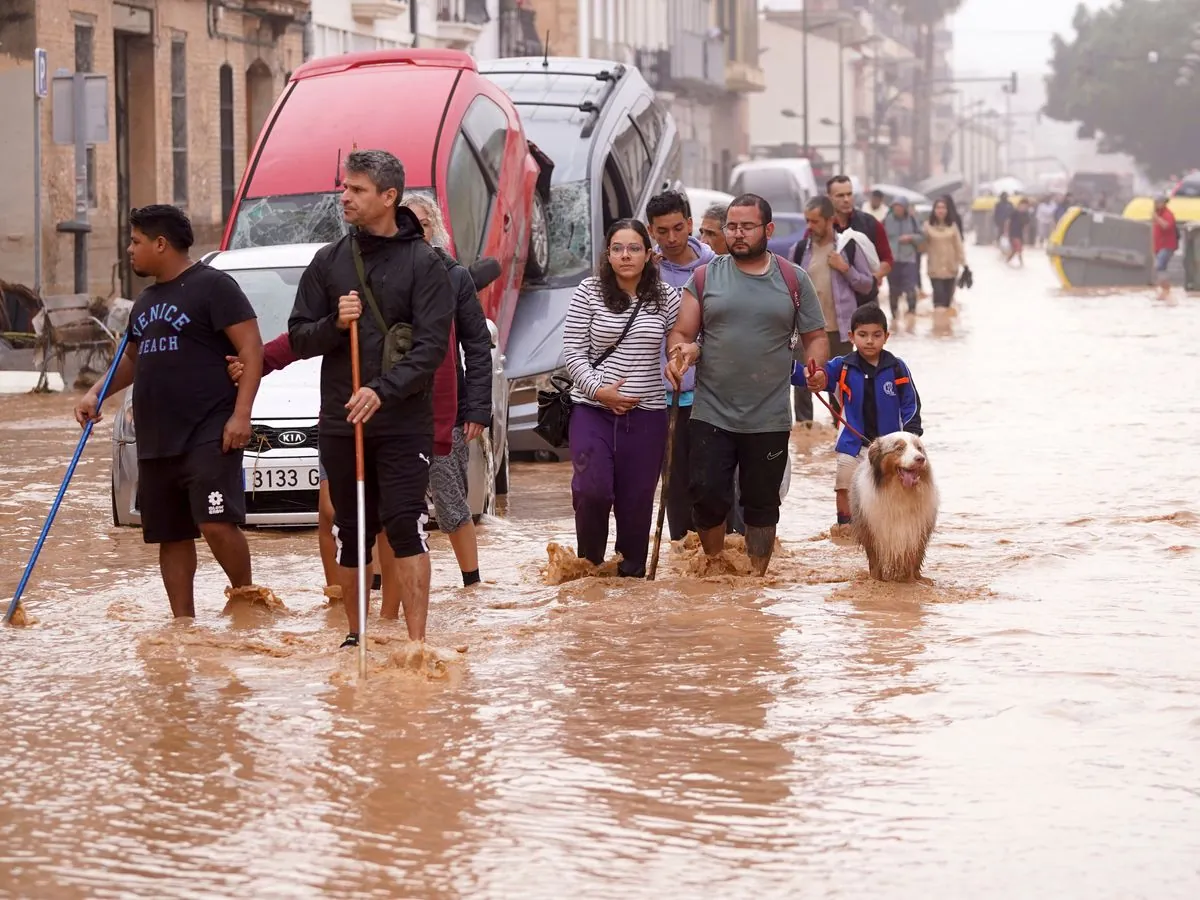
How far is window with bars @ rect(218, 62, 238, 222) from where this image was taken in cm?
3303

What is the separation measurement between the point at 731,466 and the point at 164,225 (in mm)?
2524

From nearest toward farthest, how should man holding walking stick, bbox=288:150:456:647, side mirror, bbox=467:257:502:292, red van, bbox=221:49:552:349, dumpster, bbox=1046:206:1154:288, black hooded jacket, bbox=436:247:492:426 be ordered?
man holding walking stick, bbox=288:150:456:647 → black hooded jacket, bbox=436:247:492:426 → side mirror, bbox=467:257:502:292 → red van, bbox=221:49:552:349 → dumpster, bbox=1046:206:1154:288

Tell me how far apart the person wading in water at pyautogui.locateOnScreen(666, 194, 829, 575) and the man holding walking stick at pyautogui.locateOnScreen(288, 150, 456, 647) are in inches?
63.9

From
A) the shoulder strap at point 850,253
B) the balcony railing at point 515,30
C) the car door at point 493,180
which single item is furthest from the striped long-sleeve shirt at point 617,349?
the balcony railing at point 515,30

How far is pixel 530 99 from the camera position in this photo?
1972 centimetres

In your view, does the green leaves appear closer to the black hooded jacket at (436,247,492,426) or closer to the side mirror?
the side mirror

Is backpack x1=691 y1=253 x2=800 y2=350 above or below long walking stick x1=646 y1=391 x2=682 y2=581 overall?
above

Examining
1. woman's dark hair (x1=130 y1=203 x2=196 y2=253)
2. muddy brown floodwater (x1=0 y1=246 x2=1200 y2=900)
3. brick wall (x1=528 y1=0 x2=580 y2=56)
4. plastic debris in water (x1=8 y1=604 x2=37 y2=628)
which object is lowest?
muddy brown floodwater (x1=0 y1=246 x2=1200 y2=900)

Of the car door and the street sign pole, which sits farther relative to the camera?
the street sign pole

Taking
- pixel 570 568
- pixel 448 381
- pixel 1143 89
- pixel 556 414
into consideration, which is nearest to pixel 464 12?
pixel 570 568

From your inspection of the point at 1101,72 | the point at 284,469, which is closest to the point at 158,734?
the point at 284,469

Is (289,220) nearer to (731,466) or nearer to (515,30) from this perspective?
(731,466)

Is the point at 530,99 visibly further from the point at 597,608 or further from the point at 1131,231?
the point at 1131,231

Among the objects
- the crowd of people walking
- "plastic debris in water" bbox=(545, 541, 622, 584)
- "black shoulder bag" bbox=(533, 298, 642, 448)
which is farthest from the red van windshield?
"black shoulder bag" bbox=(533, 298, 642, 448)
